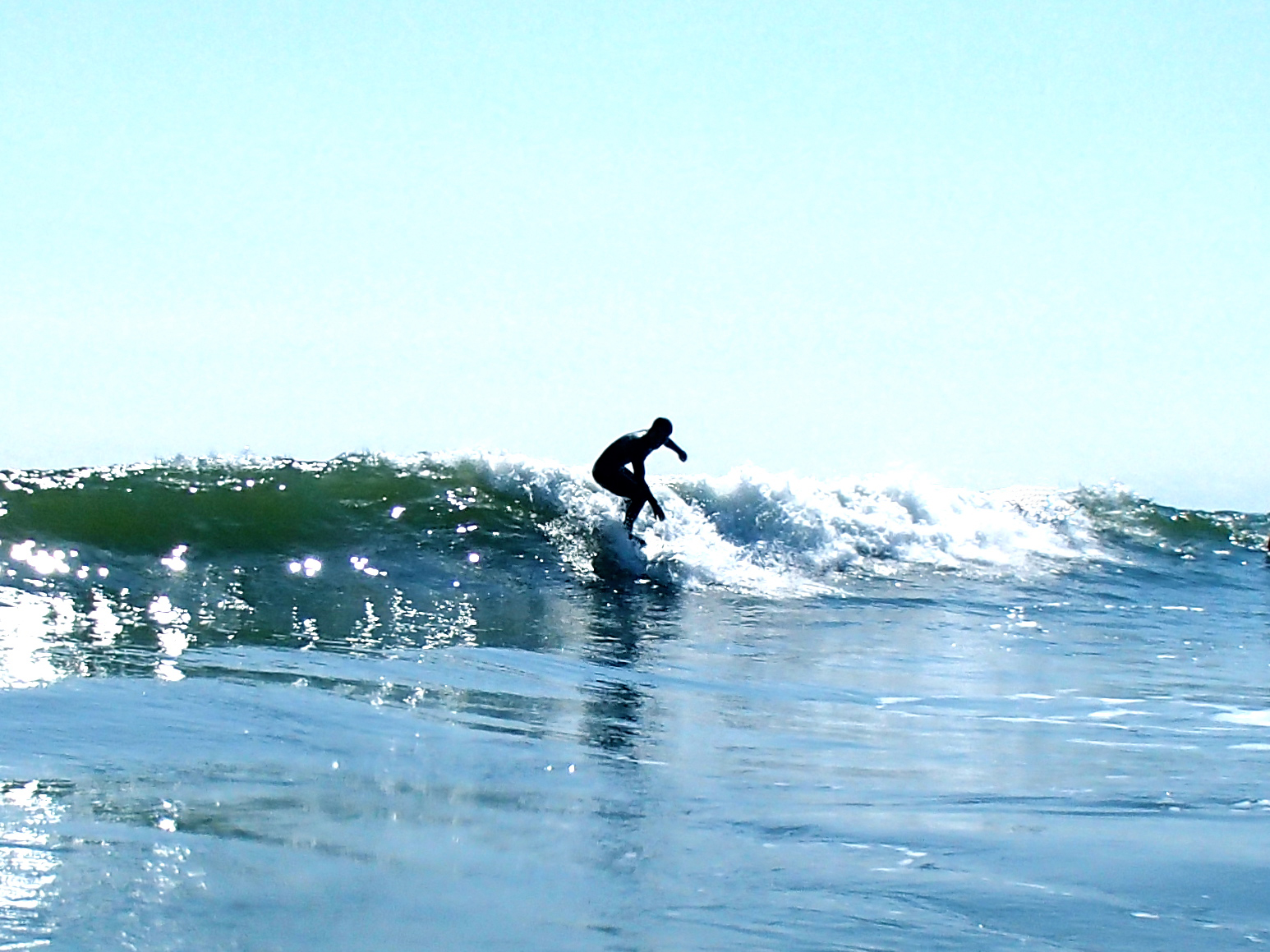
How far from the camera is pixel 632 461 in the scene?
14.9 m

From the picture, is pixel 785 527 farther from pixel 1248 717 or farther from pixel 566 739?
pixel 566 739

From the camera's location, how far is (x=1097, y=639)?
12.1 m

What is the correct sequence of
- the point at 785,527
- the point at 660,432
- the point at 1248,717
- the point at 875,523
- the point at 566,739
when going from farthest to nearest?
the point at 875,523 → the point at 785,527 → the point at 660,432 → the point at 1248,717 → the point at 566,739

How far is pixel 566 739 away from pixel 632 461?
8647 millimetres

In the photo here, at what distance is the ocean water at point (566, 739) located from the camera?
12.6ft

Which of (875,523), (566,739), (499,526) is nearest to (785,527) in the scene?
(875,523)

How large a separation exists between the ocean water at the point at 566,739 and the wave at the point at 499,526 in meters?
0.07

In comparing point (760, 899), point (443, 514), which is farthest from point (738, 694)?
point (443, 514)

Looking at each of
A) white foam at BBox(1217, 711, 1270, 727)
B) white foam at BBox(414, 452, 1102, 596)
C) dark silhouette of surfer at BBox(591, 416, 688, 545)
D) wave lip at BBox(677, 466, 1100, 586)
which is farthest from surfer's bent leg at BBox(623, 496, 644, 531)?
white foam at BBox(1217, 711, 1270, 727)

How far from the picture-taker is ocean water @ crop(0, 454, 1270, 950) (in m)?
3.84

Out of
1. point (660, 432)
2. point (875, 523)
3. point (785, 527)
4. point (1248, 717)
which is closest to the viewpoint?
point (1248, 717)

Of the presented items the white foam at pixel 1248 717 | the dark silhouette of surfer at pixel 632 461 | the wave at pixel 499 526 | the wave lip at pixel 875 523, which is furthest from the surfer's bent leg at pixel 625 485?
the white foam at pixel 1248 717

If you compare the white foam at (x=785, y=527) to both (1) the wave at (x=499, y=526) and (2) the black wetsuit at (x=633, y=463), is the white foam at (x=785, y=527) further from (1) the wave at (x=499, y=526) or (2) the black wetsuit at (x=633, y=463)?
(2) the black wetsuit at (x=633, y=463)

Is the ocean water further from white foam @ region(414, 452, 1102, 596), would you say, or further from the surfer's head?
the surfer's head
